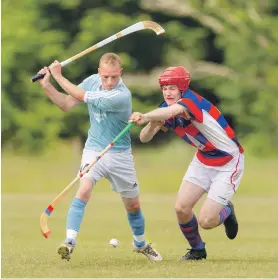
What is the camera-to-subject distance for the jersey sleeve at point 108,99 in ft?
32.8

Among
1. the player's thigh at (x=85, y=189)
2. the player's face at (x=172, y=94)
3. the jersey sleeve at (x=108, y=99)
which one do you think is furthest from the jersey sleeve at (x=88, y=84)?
the player's thigh at (x=85, y=189)

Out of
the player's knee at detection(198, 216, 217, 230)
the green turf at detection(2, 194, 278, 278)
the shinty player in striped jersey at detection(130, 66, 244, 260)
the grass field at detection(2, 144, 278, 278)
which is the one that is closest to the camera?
the green turf at detection(2, 194, 278, 278)

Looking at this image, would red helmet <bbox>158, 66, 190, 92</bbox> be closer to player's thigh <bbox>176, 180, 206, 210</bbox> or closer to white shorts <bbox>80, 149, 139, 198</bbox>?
white shorts <bbox>80, 149, 139, 198</bbox>

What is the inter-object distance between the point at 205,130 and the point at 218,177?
0.53 meters

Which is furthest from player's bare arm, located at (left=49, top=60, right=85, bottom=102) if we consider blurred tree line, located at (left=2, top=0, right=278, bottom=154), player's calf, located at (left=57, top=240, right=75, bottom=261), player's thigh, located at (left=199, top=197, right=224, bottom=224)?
blurred tree line, located at (left=2, top=0, right=278, bottom=154)

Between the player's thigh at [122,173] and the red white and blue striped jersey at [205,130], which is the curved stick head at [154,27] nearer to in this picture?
the red white and blue striped jersey at [205,130]

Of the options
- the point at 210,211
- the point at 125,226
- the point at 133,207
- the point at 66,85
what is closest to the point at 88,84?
the point at 66,85

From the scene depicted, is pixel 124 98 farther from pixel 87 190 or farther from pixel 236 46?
pixel 236 46

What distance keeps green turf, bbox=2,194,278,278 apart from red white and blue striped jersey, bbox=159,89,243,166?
967 millimetres

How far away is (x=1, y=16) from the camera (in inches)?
1111

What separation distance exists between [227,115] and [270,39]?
7.62ft

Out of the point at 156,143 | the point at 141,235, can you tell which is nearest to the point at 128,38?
the point at 156,143

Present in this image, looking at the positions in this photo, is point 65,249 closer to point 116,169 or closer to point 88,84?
point 116,169

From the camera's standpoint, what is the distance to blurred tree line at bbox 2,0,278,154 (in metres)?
29.2
